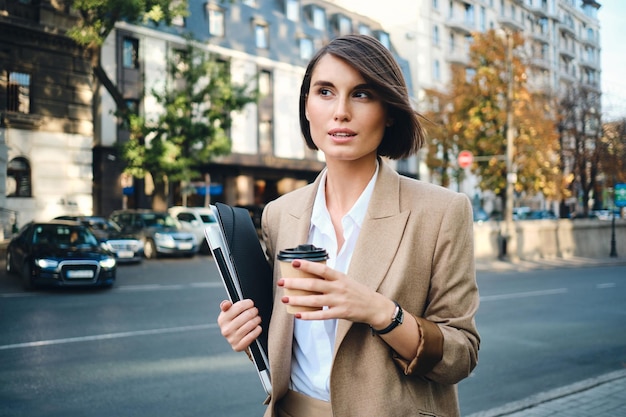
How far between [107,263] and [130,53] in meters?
21.2

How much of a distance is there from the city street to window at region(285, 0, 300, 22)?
99.3 ft

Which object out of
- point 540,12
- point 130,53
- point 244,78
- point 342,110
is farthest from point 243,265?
point 130,53

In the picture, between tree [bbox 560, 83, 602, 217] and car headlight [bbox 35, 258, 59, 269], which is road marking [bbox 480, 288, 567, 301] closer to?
car headlight [bbox 35, 258, 59, 269]

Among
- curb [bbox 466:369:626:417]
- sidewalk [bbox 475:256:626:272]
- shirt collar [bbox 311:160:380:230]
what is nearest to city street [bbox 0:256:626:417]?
curb [bbox 466:369:626:417]

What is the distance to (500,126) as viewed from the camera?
1076 inches

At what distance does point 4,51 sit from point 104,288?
1347 centimetres

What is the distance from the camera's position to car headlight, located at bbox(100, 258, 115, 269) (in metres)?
12.8

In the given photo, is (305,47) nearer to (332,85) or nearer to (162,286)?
(162,286)

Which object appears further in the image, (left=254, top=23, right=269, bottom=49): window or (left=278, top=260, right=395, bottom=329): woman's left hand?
(left=254, top=23, right=269, bottom=49): window

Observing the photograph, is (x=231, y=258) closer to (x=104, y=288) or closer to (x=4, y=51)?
(x=104, y=288)

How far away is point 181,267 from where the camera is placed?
18.0 metres

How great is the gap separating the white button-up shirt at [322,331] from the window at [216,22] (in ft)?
114

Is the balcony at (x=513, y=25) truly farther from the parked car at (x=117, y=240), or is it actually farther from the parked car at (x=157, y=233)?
the parked car at (x=117, y=240)

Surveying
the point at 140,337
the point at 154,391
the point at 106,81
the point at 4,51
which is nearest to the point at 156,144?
the point at 106,81
